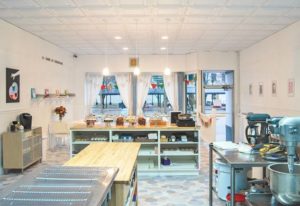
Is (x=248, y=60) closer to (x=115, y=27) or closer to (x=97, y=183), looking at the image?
(x=115, y=27)

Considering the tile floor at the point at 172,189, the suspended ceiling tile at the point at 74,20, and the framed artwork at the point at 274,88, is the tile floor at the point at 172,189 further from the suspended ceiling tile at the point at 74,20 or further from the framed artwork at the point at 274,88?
the suspended ceiling tile at the point at 74,20

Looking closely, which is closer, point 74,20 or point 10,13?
point 10,13

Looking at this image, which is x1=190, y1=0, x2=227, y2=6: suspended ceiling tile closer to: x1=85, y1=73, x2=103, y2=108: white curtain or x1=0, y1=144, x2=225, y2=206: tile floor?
x1=0, y1=144, x2=225, y2=206: tile floor

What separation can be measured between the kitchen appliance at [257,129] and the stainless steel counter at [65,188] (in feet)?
6.54

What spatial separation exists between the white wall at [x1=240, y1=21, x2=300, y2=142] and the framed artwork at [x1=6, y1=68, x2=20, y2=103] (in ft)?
18.4

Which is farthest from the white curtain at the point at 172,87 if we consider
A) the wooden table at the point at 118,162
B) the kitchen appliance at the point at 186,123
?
the wooden table at the point at 118,162

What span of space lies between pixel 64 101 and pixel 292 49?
21.0ft

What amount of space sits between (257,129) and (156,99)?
6975 millimetres

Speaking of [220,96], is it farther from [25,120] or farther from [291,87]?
[25,120]

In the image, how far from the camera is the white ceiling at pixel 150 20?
4672 mm

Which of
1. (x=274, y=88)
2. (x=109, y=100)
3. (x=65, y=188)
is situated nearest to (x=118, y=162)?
(x=65, y=188)

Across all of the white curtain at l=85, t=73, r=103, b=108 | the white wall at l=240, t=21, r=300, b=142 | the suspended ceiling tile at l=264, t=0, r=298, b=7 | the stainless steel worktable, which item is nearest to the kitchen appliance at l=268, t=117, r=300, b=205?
the stainless steel worktable

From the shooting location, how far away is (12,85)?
588 centimetres

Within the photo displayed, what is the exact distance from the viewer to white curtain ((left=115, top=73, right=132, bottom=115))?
10.3 m
